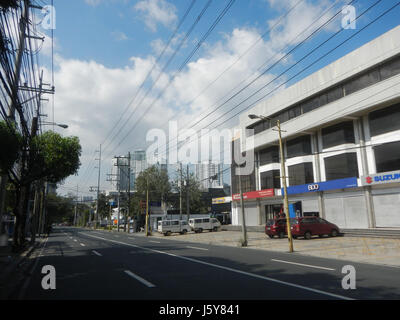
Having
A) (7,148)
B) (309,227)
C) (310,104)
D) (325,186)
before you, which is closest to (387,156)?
(325,186)

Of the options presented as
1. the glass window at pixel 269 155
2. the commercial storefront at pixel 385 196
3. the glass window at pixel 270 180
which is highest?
the glass window at pixel 269 155

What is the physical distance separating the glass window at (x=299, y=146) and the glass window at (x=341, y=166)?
9.51ft

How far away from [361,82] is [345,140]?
5.17 metres

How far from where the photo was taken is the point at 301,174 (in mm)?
31469

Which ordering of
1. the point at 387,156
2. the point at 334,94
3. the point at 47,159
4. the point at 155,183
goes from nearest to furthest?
the point at 47,159 < the point at 387,156 < the point at 334,94 < the point at 155,183

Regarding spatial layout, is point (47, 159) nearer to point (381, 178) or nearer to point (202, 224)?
point (381, 178)

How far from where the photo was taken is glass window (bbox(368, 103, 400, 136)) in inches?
912

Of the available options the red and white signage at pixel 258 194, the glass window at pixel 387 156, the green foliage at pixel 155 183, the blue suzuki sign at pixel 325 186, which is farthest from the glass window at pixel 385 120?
the green foliage at pixel 155 183

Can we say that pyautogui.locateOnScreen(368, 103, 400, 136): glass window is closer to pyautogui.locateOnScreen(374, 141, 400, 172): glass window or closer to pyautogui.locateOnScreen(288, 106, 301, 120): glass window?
pyautogui.locateOnScreen(374, 141, 400, 172): glass window

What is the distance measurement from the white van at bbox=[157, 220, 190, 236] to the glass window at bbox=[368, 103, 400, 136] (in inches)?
911

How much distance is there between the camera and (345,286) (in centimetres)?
702

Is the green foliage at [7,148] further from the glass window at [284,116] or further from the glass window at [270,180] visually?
the glass window at [284,116]

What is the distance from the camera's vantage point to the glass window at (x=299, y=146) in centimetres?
3155
